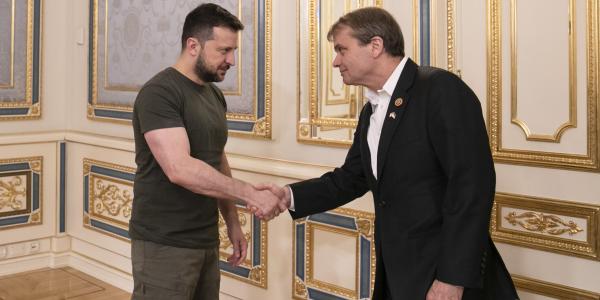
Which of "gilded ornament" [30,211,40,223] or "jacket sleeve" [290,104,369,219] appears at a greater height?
"jacket sleeve" [290,104,369,219]

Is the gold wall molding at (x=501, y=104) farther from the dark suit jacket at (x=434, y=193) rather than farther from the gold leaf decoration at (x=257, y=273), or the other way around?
the gold leaf decoration at (x=257, y=273)

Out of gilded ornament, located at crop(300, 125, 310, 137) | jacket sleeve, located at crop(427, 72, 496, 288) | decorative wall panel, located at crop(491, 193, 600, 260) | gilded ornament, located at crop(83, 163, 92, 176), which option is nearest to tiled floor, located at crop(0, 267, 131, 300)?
gilded ornament, located at crop(83, 163, 92, 176)

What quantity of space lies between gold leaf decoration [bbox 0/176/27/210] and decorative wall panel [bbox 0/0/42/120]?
41cm

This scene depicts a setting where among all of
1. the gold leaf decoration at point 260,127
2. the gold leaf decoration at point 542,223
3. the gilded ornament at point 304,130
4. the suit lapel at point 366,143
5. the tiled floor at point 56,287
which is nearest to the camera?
the suit lapel at point 366,143

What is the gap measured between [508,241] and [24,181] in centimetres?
335

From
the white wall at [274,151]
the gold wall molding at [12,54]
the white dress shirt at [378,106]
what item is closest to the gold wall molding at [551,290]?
the white wall at [274,151]

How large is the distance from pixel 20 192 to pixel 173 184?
2720mm

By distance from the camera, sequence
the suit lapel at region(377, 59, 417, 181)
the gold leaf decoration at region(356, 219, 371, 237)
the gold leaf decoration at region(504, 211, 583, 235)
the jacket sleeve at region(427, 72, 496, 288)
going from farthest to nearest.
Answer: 1. the gold leaf decoration at region(356, 219, 371, 237)
2. the gold leaf decoration at region(504, 211, 583, 235)
3. the suit lapel at region(377, 59, 417, 181)
4. the jacket sleeve at region(427, 72, 496, 288)

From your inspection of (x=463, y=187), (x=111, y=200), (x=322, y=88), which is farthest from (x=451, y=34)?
(x=111, y=200)

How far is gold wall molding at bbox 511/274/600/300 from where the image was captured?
248 centimetres

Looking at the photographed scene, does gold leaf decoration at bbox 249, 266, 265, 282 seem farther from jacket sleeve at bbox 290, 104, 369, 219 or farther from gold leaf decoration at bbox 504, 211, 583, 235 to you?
gold leaf decoration at bbox 504, 211, 583, 235

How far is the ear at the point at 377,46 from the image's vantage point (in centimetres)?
210

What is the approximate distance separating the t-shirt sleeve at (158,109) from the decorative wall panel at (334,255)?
108cm

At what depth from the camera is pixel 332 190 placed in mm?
2461
